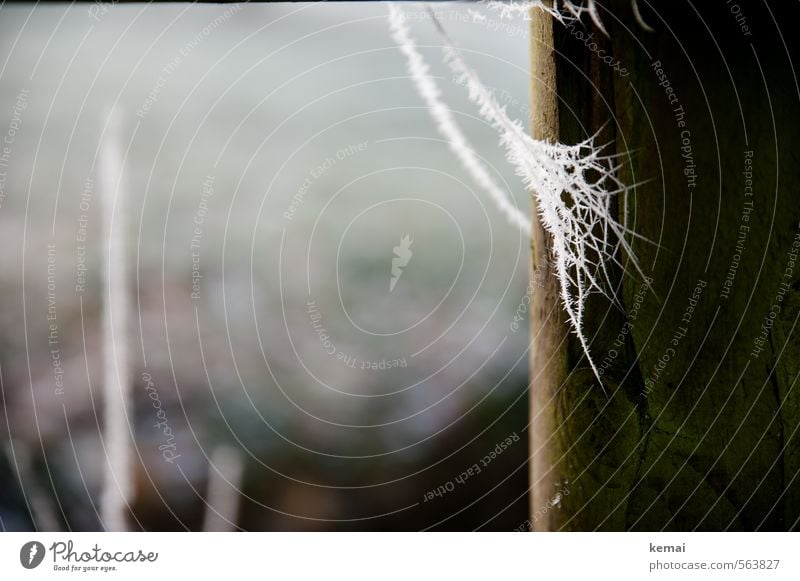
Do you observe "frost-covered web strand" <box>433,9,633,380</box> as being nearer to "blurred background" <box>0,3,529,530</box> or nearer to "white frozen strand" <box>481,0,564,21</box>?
"white frozen strand" <box>481,0,564,21</box>

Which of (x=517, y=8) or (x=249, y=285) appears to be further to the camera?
(x=249, y=285)

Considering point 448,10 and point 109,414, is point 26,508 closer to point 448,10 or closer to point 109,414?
point 109,414
